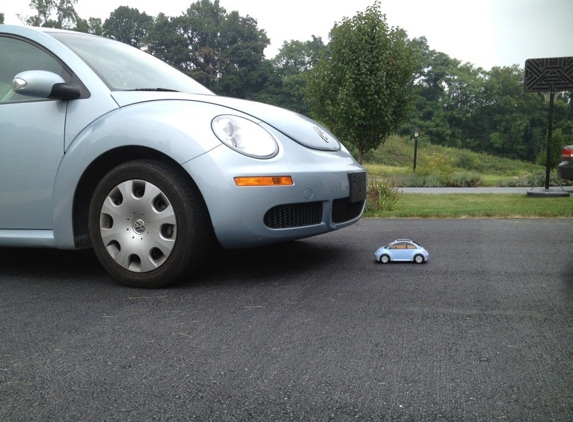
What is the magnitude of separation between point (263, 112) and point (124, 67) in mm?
1111

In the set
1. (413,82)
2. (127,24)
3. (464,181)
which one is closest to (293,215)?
(464,181)

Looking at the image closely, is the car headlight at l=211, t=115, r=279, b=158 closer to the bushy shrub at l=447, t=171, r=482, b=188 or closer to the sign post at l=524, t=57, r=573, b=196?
the sign post at l=524, t=57, r=573, b=196

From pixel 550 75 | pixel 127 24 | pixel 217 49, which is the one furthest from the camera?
pixel 127 24

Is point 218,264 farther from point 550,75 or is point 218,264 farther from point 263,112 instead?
point 550,75

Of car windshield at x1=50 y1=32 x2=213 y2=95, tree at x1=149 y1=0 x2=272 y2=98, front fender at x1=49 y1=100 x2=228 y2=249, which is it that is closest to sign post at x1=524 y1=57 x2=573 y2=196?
car windshield at x1=50 y1=32 x2=213 y2=95

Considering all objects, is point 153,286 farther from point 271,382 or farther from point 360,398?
point 360,398

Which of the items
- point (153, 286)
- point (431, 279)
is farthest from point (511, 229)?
point (153, 286)

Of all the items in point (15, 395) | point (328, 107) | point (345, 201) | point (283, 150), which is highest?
point (328, 107)

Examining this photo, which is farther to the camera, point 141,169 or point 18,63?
point 18,63

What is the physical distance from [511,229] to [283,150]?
10.6ft

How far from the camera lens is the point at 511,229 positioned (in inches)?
210

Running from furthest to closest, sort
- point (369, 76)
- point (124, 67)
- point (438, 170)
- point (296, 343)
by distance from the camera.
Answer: point (438, 170) < point (369, 76) < point (124, 67) < point (296, 343)

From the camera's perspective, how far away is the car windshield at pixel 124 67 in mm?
3449

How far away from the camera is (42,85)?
313cm
